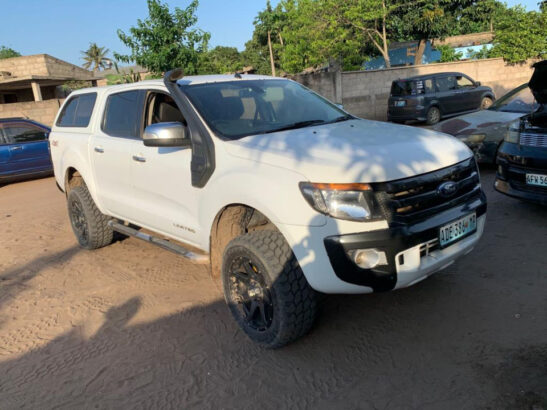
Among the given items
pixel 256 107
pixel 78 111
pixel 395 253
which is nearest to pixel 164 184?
pixel 256 107

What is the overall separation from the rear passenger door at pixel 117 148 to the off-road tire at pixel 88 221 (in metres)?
0.36

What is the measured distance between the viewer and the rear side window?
201 inches

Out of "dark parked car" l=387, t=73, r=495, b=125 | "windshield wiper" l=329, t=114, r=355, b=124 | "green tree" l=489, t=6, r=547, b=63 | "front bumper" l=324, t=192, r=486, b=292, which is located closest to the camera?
"front bumper" l=324, t=192, r=486, b=292

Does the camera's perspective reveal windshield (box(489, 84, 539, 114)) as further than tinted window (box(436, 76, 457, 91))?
No

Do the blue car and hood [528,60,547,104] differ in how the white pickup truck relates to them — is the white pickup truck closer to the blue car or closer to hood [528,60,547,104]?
hood [528,60,547,104]

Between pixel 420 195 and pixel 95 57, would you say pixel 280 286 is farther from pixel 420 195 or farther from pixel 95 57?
pixel 95 57

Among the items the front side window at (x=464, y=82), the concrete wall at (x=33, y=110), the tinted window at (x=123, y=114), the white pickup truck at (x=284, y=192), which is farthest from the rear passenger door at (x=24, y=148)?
the front side window at (x=464, y=82)

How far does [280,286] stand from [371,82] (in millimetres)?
15958

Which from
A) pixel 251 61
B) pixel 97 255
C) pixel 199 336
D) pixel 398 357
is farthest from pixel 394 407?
pixel 251 61

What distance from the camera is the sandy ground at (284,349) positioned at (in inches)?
104

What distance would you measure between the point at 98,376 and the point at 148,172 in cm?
170

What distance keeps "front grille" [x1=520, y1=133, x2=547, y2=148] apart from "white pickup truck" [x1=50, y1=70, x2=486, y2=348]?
1.93 metres

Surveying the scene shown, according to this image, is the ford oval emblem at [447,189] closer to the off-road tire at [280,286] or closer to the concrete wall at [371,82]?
the off-road tire at [280,286]

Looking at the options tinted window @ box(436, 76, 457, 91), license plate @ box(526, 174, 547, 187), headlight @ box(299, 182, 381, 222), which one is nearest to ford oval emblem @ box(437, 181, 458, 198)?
headlight @ box(299, 182, 381, 222)
